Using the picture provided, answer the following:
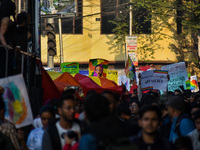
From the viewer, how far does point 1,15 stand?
782 cm

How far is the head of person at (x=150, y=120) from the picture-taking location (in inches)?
196

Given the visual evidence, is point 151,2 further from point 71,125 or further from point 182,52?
point 71,125

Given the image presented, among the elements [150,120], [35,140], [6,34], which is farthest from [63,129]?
[6,34]

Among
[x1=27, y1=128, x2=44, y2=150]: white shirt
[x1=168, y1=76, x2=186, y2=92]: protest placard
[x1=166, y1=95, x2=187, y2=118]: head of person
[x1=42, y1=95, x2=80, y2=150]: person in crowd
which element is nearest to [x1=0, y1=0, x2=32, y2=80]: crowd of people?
[x1=27, y1=128, x2=44, y2=150]: white shirt

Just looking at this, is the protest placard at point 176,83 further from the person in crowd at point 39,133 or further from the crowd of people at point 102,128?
the person in crowd at point 39,133

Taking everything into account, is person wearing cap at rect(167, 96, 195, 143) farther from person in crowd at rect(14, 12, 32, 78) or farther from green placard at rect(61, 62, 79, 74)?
green placard at rect(61, 62, 79, 74)

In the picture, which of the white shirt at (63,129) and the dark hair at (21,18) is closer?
the white shirt at (63,129)

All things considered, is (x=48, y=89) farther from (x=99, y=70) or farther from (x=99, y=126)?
(x=99, y=70)

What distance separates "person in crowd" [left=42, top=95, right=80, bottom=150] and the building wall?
94.6 feet

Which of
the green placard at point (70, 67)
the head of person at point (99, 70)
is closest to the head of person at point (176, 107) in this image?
the head of person at point (99, 70)

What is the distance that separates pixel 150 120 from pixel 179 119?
5.66 feet

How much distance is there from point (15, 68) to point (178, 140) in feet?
10.2

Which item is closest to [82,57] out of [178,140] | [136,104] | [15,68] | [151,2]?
[151,2]

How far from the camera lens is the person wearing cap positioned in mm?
6605
